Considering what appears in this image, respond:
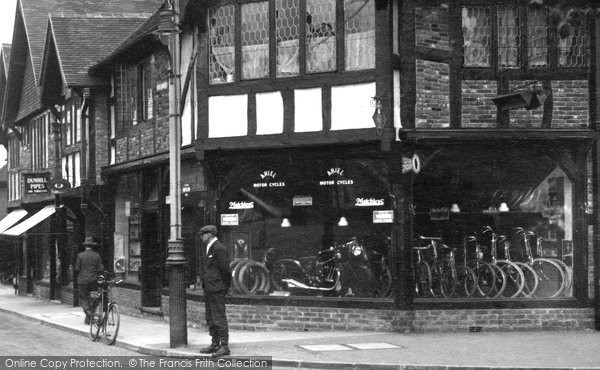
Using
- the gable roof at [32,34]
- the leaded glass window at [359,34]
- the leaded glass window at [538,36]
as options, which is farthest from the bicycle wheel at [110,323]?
the gable roof at [32,34]

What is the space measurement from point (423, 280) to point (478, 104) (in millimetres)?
3254

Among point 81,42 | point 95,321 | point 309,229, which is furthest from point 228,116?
point 81,42

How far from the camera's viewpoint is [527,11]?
16.5 metres

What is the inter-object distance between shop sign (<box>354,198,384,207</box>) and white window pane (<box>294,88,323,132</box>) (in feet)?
4.83

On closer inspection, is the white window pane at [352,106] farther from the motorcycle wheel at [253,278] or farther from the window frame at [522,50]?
the motorcycle wheel at [253,278]

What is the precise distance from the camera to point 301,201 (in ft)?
56.1

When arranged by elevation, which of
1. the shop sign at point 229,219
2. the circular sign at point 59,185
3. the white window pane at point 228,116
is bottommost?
the shop sign at point 229,219

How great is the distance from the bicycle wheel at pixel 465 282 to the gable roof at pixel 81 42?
41.8 feet

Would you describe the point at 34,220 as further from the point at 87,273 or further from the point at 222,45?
the point at 222,45

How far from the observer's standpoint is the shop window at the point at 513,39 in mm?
16422

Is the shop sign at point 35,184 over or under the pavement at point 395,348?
over

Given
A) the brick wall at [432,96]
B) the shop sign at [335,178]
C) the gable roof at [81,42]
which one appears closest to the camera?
the brick wall at [432,96]

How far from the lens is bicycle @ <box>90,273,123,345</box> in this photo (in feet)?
52.3

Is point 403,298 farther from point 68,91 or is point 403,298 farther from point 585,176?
point 68,91
